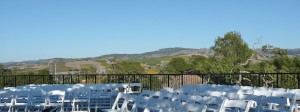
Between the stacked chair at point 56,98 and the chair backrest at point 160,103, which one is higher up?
the chair backrest at point 160,103

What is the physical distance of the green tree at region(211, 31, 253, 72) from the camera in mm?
46478

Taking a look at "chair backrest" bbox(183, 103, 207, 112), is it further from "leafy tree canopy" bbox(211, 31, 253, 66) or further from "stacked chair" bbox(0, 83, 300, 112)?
"leafy tree canopy" bbox(211, 31, 253, 66)

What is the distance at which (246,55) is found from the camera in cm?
4597

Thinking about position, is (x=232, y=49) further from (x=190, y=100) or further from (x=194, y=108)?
(x=194, y=108)

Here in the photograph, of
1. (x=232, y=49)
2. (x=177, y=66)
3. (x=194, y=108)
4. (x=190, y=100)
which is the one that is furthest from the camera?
(x=177, y=66)

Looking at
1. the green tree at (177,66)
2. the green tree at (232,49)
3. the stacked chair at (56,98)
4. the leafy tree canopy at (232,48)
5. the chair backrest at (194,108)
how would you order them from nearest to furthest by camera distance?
the chair backrest at (194,108) → the stacked chair at (56,98) → the green tree at (232,49) → the leafy tree canopy at (232,48) → the green tree at (177,66)

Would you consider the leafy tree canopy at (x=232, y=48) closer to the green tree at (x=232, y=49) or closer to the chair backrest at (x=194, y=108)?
the green tree at (x=232, y=49)

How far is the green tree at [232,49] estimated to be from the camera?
46478 millimetres

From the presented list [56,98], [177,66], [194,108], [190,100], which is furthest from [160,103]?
[177,66]

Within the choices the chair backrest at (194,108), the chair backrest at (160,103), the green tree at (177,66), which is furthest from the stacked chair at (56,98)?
the green tree at (177,66)

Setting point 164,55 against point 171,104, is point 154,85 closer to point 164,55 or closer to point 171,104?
point 171,104

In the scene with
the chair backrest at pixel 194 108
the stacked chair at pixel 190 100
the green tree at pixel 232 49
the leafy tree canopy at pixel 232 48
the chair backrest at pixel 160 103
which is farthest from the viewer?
the leafy tree canopy at pixel 232 48

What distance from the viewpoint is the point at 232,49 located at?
4875 centimetres

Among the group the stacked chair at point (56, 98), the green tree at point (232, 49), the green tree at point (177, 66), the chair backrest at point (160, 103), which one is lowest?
the green tree at point (177, 66)
